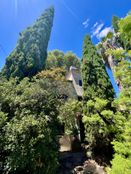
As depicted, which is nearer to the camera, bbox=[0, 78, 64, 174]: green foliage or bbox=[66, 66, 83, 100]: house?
bbox=[0, 78, 64, 174]: green foliage

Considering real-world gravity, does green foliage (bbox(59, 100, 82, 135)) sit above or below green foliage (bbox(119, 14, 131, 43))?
below

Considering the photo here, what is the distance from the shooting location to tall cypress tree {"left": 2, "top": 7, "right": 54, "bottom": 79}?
26.0 meters

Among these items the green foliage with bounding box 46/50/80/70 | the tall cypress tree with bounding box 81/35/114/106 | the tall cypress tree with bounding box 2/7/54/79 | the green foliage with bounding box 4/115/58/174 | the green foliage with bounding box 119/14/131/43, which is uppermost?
the green foliage with bounding box 46/50/80/70

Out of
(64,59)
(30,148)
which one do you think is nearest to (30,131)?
(30,148)

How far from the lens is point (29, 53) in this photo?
87.5 feet

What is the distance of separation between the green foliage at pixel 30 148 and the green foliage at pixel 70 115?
464 centimetres

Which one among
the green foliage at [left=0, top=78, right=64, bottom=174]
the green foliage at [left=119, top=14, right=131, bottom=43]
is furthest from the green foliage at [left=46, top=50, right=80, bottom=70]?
the green foliage at [left=119, top=14, right=131, bottom=43]

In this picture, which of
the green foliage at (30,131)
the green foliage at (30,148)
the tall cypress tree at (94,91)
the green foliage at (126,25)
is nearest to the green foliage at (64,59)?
the tall cypress tree at (94,91)

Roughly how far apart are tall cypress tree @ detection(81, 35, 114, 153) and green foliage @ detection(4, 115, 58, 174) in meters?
3.55

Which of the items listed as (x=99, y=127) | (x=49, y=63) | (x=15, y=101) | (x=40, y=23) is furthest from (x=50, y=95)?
(x=49, y=63)

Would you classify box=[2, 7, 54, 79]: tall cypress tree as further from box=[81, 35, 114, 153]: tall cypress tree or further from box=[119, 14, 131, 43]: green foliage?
box=[119, 14, 131, 43]: green foliage

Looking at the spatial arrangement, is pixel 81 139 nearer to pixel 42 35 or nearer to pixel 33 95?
pixel 33 95

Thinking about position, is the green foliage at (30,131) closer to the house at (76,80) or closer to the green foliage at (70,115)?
the green foliage at (70,115)

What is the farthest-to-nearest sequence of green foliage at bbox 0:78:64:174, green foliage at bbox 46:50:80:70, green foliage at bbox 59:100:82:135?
green foliage at bbox 46:50:80:70, green foliage at bbox 59:100:82:135, green foliage at bbox 0:78:64:174
